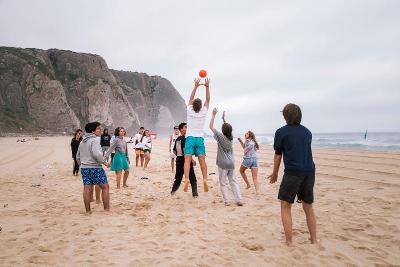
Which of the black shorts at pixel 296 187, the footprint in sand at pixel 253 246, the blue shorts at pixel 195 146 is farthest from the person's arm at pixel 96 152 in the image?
the black shorts at pixel 296 187

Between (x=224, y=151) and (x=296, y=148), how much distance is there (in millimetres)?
2819

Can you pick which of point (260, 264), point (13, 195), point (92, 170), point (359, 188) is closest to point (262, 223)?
point (260, 264)

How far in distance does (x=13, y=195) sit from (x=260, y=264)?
7378mm

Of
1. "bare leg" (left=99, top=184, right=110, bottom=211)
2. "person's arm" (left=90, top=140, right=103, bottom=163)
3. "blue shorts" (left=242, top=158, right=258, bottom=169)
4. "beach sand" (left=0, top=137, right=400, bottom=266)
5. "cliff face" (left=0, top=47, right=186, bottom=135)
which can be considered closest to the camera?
"beach sand" (left=0, top=137, right=400, bottom=266)

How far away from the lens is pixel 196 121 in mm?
6785

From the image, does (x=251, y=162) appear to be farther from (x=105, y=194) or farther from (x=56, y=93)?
(x=56, y=93)

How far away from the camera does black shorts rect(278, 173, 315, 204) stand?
407 cm

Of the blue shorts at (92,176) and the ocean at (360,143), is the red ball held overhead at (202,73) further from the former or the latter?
the ocean at (360,143)

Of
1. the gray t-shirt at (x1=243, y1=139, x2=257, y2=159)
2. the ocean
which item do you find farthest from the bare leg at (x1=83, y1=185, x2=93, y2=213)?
the ocean

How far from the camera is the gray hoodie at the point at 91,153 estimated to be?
19.2 ft

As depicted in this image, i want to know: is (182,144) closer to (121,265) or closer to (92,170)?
(92,170)

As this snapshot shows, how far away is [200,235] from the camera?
15.4ft

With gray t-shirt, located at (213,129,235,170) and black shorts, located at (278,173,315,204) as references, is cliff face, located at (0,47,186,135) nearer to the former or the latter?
gray t-shirt, located at (213,129,235,170)

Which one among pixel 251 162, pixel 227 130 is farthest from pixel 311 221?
pixel 251 162
